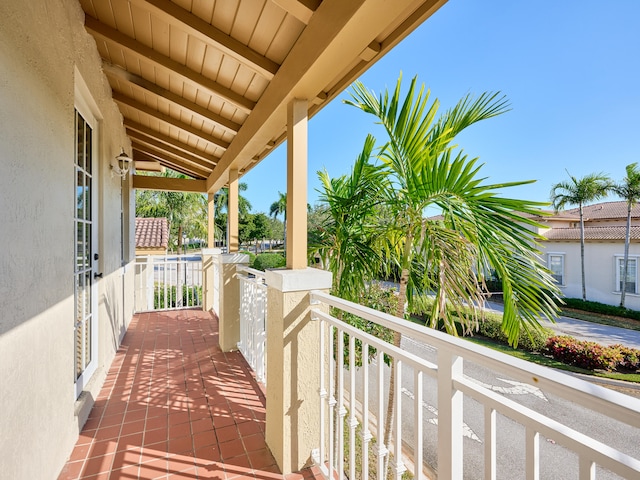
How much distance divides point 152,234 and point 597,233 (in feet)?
67.7

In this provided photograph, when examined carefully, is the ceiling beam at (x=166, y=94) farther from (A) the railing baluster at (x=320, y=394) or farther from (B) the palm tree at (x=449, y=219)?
(A) the railing baluster at (x=320, y=394)

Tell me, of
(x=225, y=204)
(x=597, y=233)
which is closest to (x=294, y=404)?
(x=597, y=233)

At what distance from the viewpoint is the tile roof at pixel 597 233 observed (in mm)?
13898

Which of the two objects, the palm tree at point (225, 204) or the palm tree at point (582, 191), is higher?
the palm tree at point (225, 204)

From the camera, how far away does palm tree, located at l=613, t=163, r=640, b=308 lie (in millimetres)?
12922

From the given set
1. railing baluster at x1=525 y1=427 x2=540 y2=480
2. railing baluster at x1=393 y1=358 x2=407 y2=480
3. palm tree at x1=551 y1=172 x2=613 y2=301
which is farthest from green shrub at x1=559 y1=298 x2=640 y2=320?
railing baluster at x1=525 y1=427 x2=540 y2=480

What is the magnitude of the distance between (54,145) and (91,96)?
1.19 metres

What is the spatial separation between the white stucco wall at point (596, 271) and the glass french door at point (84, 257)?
15.9 metres

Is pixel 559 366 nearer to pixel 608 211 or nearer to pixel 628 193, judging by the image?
pixel 628 193

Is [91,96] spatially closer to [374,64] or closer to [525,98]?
[374,64]

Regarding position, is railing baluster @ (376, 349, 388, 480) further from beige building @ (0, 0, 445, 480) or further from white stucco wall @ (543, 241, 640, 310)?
white stucco wall @ (543, 241, 640, 310)

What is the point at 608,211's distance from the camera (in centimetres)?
1750

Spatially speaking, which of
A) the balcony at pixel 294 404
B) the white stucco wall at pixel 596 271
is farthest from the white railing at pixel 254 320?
the white stucco wall at pixel 596 271

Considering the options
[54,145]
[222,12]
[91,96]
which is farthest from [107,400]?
[222,12]
